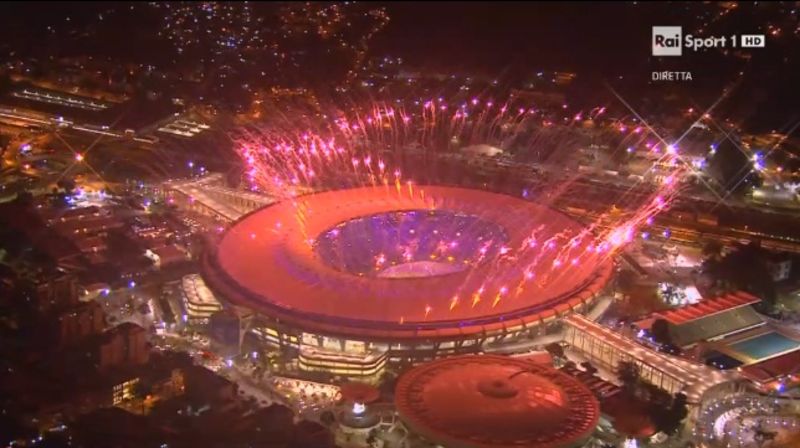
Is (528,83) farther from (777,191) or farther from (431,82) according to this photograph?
(777,191)

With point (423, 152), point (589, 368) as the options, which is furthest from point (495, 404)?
point (423, 152)

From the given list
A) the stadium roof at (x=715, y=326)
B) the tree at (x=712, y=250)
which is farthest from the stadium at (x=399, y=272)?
the tree at (x=712, y=250)

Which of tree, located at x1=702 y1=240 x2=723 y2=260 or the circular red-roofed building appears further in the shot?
tree, located at x1=702 y1=240 x2=723 y2=260

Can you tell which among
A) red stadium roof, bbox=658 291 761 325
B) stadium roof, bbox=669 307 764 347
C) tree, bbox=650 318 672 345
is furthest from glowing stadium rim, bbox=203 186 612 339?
stadium roof, bbox=669 307 764 347

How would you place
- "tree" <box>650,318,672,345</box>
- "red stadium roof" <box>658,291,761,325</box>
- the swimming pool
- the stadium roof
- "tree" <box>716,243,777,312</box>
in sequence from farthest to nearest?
"tree" <box>716,243,777,312</box>
"red stadium roof" <box>658,291,761,325</box>
the stadium roof
"tree" <box>650,318,672,345</box>
the swimming pool

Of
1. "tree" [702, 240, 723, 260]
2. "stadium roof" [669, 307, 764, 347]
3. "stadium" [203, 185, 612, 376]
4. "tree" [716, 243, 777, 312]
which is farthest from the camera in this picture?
"tree" [702, 240, 723, 260]

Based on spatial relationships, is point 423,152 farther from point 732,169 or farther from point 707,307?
point 707,307

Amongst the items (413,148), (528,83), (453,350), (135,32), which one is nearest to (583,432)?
(453,350)

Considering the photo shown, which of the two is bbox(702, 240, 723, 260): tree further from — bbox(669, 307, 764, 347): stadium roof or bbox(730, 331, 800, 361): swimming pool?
bbox(730, 331, 800, 361): swimming pool
